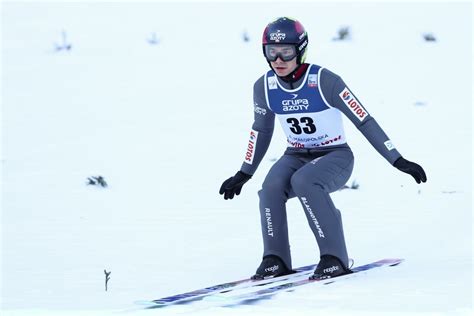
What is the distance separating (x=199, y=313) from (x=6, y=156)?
6.54 m

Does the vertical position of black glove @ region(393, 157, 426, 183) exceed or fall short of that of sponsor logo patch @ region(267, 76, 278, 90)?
it falls short

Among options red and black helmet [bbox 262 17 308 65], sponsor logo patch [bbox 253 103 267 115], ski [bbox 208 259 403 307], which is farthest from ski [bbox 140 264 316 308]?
red and black helmet [bbox 262 17 308 65]

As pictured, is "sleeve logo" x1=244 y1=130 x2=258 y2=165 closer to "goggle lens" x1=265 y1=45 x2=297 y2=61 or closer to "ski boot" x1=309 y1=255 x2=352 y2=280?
"goggle lens" x1=265 y1=45 x2=297 y2=61

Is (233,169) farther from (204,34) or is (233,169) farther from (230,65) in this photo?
(204,34)

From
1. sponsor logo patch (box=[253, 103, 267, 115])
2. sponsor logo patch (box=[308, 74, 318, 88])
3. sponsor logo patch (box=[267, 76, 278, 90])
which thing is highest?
sponsor logo patch (box=[267, 76, 278, 90])

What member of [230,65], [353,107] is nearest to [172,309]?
[353,107]

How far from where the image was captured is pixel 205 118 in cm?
1298

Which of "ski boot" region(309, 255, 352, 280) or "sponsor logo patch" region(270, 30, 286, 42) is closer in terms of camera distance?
"ski boot" region(309, 255, 352, 280)

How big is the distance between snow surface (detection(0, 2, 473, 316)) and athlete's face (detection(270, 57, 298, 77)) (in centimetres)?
143

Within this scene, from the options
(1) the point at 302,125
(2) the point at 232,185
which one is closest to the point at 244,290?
(2) the point at 232,185

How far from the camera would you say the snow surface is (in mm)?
6930

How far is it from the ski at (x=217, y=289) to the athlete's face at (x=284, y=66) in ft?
4.37

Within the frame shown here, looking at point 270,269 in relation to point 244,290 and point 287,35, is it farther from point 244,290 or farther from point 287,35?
point 287,35

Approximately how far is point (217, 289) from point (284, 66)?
1.51 meters
